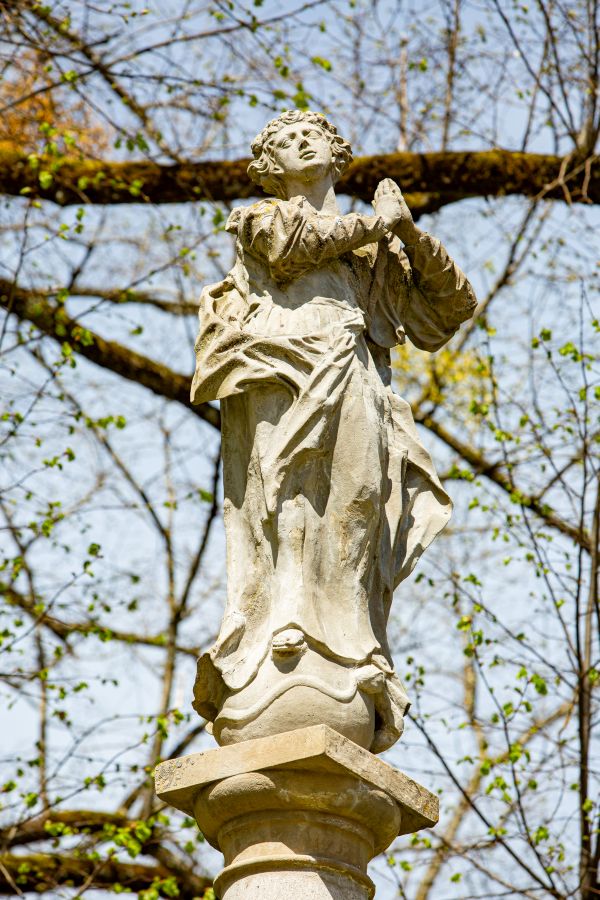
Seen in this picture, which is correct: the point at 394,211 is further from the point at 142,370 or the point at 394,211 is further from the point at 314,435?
the point at 142,370

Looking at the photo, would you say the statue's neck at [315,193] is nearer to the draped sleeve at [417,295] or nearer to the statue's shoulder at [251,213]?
the statue's shoulder at [251,213]

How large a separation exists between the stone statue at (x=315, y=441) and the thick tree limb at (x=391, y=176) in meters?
5.65

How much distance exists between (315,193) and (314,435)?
1.16 m

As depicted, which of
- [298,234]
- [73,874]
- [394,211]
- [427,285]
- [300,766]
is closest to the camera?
[300,766]

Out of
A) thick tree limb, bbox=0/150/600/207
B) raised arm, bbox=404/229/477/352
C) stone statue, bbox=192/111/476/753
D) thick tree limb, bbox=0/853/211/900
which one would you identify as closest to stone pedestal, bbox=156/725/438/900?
stone statue, bbox=192/111/476/753

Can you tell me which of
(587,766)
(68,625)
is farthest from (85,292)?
(587,766)

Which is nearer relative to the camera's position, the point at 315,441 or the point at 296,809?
the point at 296,809

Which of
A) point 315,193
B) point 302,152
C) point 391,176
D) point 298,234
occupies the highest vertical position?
point 391,176

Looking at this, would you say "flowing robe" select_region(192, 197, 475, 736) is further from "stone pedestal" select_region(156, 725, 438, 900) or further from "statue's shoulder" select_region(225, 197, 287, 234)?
"stone pedestal" select_region(156, 725, 438, 900)

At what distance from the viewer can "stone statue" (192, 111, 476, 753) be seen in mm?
5074

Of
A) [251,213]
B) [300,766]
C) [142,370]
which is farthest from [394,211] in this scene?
[142,370]

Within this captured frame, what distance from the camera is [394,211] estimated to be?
5848mm

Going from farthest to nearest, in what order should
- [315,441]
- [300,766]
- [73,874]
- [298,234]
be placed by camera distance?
[73,874], [298,234], [315,441], [300,766]

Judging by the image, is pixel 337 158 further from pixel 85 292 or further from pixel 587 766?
pixel 85 292
